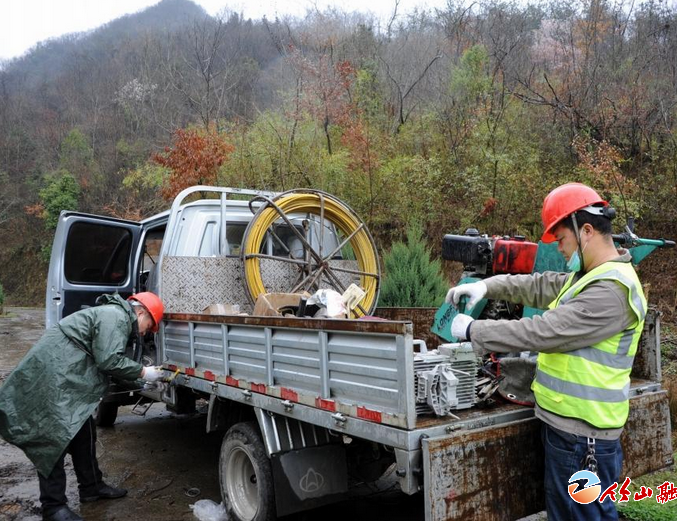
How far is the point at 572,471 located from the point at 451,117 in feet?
38.4

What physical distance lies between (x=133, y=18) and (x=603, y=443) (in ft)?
243

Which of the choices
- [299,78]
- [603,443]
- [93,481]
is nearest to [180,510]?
[93,481]

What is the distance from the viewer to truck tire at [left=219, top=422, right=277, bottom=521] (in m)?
3.24

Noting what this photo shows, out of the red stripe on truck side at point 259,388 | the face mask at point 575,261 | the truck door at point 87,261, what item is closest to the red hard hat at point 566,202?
the face mask at point 575,261

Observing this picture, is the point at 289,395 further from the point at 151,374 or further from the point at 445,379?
the point at 151,374

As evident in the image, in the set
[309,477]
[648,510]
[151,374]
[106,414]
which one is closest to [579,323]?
[309,477]

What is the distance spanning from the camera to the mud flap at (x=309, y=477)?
3076mm

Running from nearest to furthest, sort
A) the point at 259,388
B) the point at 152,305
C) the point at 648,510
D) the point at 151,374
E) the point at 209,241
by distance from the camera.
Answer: the point at 259,388, the point at 648,510, the point at 151,374, the point at 152,305, the point at 209,241

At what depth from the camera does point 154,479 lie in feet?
15.8

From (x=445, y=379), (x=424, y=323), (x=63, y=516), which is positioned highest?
(x=445, y=379)

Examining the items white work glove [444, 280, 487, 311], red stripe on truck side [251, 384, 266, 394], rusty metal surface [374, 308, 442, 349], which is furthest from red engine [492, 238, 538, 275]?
red stripe on truck side [251, 384, 266, 394]

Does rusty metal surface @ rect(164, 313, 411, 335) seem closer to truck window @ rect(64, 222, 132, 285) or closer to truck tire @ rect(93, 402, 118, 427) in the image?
truck window @ rect(64, 222, 132, 285)

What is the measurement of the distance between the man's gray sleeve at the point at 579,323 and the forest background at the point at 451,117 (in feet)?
25.1

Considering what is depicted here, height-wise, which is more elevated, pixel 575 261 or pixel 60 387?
pixel 575 261
